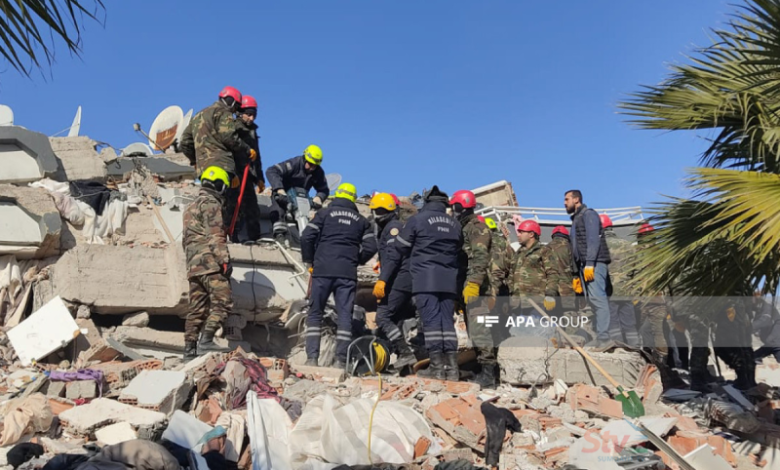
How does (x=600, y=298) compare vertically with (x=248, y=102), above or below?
below

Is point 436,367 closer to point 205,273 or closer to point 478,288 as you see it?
point 478,288

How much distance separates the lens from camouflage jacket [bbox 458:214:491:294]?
7590 millimetres

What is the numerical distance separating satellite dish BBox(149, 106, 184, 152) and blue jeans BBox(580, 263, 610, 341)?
32.3 feet

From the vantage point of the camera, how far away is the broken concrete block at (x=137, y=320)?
829 centimetres

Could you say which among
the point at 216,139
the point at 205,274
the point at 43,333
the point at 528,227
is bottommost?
the point at 43,333

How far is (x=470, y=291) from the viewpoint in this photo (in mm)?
7484

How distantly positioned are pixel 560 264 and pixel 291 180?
160 inches

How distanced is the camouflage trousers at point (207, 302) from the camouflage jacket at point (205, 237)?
0.09 m

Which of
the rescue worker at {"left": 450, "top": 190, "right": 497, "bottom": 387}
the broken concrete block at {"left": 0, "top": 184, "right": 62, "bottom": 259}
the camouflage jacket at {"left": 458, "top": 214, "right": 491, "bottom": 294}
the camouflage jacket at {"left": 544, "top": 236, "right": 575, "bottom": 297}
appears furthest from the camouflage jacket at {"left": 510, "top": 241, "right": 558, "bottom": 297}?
the broken concrete block at {"left": 0, "top": 184, "right": 62, "bottom": 259}

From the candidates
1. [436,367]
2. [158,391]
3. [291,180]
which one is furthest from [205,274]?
[291,180]

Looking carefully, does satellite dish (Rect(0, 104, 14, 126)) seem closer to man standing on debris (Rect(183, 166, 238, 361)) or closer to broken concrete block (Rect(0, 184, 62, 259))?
broken concrete block (Rect(0, 184, 62, 259))

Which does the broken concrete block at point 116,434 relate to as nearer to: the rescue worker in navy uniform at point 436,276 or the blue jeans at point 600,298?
the rescue worker in navy uniform at point 436,276

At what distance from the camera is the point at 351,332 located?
7660 mm

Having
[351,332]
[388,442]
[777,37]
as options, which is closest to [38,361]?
[351,332]
